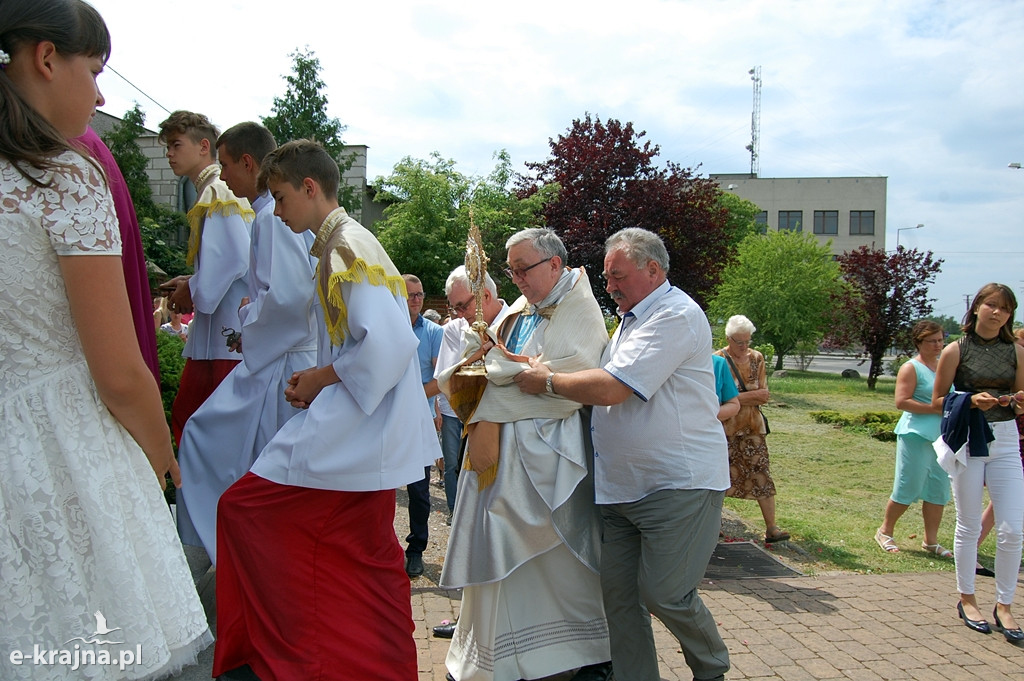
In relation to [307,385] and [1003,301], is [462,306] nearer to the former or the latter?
[307,385]

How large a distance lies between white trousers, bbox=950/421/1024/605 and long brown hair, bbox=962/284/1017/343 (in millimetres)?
617

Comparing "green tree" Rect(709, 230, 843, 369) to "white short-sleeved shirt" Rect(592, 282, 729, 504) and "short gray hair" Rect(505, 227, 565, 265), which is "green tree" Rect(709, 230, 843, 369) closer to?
"short gray hair" Rect(505, 227, 565, 265)

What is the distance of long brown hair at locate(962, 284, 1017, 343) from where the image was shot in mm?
5559

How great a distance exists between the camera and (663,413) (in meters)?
3.92

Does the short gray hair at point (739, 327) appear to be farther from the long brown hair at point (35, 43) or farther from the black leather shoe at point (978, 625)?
the long brown hair at point (35, 43)

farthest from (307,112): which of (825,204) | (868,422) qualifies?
(825,204)

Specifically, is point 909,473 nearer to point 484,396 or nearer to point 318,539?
point 484,396

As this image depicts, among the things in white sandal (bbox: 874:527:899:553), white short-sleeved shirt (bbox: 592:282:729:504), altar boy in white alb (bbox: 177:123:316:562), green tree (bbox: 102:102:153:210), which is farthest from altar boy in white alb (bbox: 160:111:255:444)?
green tree (bbox: 102:102:153:210)

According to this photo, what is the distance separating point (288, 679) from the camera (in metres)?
3.08

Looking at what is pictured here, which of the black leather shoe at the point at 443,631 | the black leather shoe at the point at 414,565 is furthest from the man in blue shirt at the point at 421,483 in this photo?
the black leather shoe at the point at 443,631

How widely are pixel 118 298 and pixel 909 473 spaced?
7188mm

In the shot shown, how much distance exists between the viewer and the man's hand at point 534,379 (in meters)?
4.04

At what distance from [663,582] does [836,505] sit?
20.7ft

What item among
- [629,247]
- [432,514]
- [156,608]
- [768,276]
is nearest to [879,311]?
[768,276]
